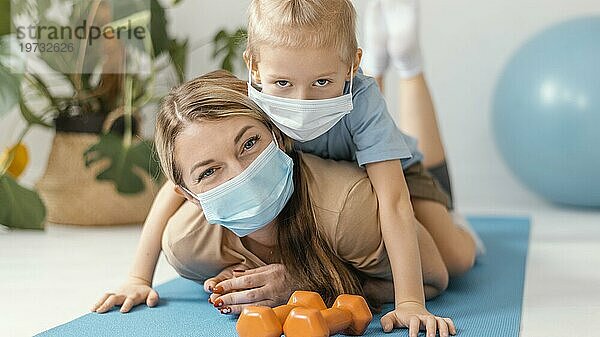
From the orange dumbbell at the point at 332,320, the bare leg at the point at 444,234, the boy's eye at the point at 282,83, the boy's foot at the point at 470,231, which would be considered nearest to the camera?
the orange dumbbell at the point at 332,320

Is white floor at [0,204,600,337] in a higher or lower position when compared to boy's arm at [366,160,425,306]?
lower

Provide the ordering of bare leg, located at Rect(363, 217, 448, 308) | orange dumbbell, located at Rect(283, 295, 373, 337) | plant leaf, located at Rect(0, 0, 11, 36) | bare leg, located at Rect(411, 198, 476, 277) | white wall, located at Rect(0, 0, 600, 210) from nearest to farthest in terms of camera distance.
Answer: orange dumbbell, located at Rect(283, 295, 373, 337), bare leg, located at Rect(363, 217, 448, 308), bare leg, located at Rect(411, 198, 476, 277), plant leaf, located at Rect(0, 0, 11, 36), white wall, located at Rect(0, 0, 600, 210)

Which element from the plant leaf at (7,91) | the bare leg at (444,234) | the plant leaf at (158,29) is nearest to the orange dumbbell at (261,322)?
the bare leg at (444,234)

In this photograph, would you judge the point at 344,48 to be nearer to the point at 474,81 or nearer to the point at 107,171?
the point at 107,171

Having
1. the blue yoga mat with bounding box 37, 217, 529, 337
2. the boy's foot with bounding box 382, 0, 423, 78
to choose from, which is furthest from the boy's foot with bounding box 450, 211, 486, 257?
the boy's foot with bounding box 382, 0, 423, 78

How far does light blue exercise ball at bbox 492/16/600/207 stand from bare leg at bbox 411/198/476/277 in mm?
1074

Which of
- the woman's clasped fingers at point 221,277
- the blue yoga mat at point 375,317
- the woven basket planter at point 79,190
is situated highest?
the woman's clasped fingers at point 221,277

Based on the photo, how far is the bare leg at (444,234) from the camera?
6.26 feet

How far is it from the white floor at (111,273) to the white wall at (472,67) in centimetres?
39

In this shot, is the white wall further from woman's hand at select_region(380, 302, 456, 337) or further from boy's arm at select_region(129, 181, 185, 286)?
woman's hand at select_region(380, 302, 456, 337)

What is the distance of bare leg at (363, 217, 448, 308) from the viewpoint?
172 centimetres

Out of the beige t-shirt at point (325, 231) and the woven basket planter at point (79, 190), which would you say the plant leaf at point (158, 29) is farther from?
the beige t-shirt at point (325, 231)

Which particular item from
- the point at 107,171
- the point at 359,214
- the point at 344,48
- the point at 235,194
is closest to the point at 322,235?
the point at 359,214

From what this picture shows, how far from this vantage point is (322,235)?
162 cm
